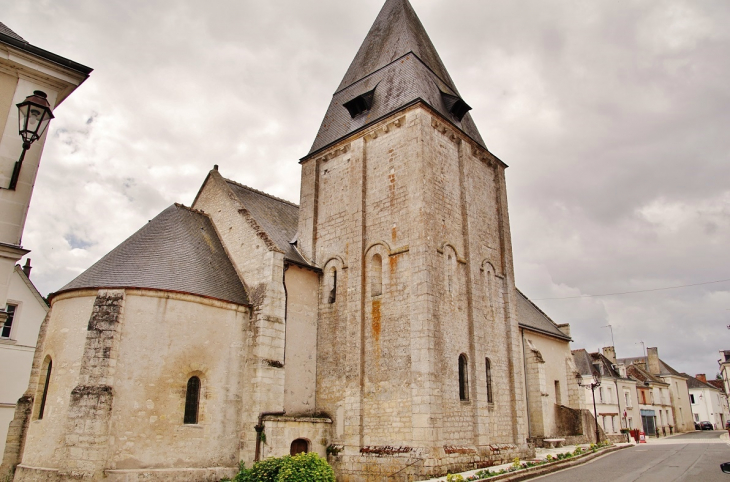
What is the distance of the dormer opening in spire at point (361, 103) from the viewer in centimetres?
1895

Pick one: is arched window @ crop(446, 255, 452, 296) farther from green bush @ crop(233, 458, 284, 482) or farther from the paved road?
green bush @ crop(233, 458, 284, 482)

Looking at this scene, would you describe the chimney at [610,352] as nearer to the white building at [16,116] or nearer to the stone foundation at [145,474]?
the stone foundation at [145,474]

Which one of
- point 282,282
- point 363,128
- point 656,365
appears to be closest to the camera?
point 282,282

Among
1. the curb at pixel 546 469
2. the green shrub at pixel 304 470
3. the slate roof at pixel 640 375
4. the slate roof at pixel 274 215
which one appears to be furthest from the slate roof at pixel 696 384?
the green shrub at pixel 304 470

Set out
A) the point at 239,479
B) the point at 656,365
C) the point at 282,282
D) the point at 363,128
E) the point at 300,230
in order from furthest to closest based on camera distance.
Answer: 1. the point at 656,365
2. the point at 300,230
3. the point at 363,128
4. the point at 282,282
5. the point at 239,479

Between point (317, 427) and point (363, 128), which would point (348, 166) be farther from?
point (317, 427)

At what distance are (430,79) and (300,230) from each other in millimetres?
7564

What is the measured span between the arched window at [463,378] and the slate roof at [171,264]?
713 cm

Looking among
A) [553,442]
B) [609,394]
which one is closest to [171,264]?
[553,442]

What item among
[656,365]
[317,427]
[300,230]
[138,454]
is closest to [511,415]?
[317,427]

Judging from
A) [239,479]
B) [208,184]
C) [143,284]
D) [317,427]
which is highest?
[208,184]

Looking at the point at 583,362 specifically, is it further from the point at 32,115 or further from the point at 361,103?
the point at 32,115

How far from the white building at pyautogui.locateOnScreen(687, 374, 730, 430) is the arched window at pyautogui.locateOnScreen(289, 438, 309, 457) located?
61.9 m

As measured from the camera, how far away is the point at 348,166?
1866 centimetres
